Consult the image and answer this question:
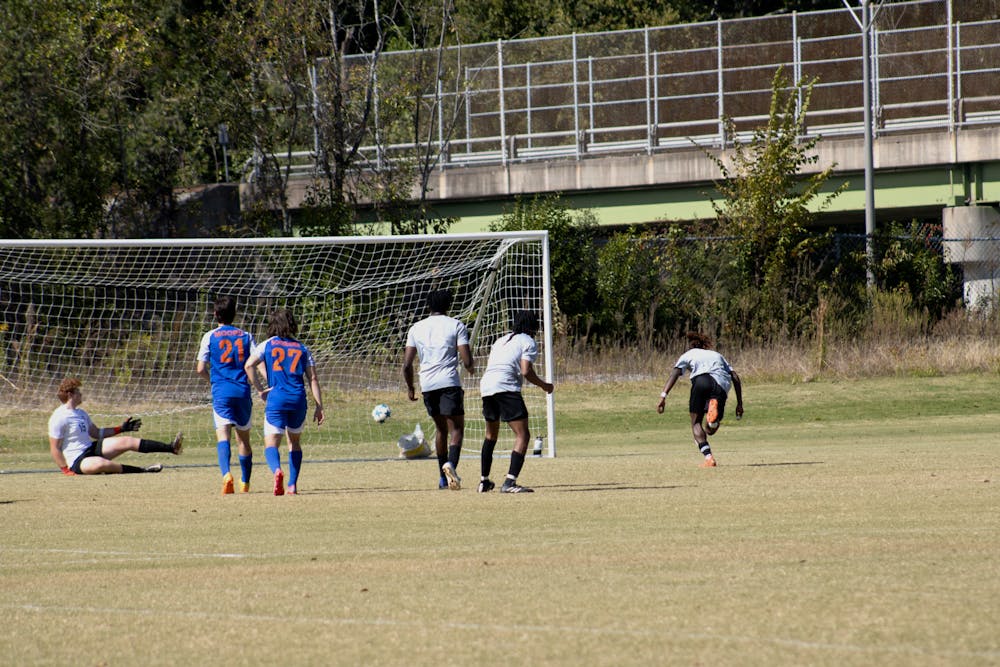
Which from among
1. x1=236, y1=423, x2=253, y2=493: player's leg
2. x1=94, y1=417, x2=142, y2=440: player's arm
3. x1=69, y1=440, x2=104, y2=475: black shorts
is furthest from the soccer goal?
Answer: x1=236, y1=423, x2=253, y2=493: player's leg

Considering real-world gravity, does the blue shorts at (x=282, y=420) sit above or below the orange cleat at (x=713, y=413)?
above

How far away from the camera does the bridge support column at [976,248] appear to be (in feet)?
99.2

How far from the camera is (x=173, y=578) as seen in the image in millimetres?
7641

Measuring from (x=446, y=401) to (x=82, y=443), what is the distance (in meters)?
5.23

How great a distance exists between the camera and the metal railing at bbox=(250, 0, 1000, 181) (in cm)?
3259

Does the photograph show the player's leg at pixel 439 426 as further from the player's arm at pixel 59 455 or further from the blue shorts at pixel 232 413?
the player's arm at pixel 59 455

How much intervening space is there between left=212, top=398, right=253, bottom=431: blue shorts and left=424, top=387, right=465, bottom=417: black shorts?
178 centimetres

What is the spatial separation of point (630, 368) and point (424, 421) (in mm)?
7175

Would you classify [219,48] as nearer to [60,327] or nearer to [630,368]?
[60,327]

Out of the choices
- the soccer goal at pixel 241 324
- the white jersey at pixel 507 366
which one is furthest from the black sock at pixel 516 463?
the soccer goal at pixel 241 324

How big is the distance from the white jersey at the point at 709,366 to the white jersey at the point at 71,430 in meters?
6.69

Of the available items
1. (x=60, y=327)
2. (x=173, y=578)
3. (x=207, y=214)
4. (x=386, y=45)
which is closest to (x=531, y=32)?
(x=386, y=45)

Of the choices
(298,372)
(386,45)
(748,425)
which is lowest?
(748,425)

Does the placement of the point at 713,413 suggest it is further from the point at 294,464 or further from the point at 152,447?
the point at 152,447
